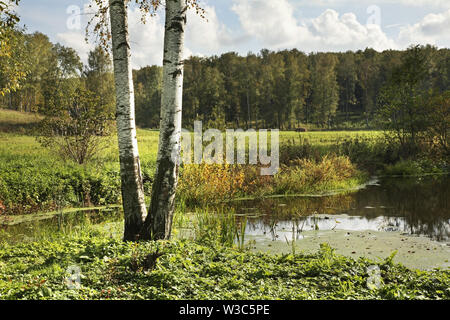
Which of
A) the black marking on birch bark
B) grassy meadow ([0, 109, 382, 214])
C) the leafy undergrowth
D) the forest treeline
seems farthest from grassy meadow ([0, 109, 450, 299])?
the forest treeline

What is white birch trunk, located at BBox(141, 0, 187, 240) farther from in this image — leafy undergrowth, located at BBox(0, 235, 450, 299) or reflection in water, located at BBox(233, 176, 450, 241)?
reflection in water, located at BBox(233, 176, 450, 241)

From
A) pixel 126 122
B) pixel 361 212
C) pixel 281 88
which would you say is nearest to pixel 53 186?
pixel 126 122

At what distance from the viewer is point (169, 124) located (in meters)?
5.87

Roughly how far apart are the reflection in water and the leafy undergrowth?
2775 mm

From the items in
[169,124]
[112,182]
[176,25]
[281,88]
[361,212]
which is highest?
[281,88]

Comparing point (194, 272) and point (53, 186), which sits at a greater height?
point (53, 186)

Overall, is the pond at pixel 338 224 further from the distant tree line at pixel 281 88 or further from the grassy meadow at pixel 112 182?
the distant tree line at pixel 281 88

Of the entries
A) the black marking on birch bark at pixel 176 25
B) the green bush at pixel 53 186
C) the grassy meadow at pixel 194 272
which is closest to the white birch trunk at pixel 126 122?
the grassy meadow at pixel 194 272

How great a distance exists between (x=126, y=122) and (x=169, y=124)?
0.71 metres

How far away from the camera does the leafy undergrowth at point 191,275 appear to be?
12.7 feet

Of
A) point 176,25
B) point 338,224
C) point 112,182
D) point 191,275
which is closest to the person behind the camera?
point 191,275

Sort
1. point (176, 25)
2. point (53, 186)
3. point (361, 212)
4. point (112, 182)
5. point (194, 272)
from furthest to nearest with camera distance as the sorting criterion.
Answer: point (112, 182)
point (53, 186)
point (361, 212)
point (176, 25)
point (194, 272)

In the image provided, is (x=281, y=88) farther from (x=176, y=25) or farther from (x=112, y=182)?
(x=176, y=25)
